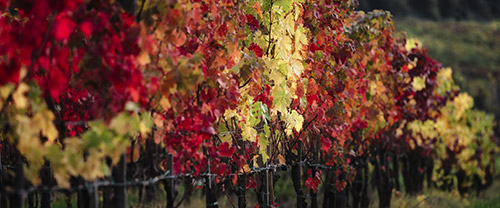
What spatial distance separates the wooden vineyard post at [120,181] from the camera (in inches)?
124

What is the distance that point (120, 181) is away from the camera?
315 centimetres

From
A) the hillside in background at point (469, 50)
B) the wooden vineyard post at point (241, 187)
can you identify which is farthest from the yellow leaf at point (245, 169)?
the hillside in background at point (469, 50)

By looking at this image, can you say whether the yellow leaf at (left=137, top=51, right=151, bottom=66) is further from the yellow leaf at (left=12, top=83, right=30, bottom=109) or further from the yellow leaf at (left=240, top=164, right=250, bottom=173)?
the yellow leaf at (left=240, top=164, right=250, bottom=173)

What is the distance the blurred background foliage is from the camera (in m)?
48.6

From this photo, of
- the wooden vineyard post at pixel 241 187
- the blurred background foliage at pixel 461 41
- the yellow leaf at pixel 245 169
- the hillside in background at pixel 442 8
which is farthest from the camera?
the hillside in background at pixel 442 8

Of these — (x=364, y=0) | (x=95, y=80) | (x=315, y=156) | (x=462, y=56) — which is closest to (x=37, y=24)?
(x=95, y=80)

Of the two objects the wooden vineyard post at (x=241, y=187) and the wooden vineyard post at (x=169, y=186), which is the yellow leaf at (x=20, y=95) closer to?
the wooden vineyard post at (x=169, y=186)

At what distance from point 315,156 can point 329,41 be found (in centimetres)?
147

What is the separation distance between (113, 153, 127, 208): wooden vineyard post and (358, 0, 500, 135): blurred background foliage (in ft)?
135

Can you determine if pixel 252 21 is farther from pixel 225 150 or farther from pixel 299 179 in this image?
pixel 299 179

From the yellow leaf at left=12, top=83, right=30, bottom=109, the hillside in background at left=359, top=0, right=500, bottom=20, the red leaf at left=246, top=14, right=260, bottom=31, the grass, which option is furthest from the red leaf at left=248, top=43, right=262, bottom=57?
the hillside in background at left=359, top=0, right=500, bottom=20

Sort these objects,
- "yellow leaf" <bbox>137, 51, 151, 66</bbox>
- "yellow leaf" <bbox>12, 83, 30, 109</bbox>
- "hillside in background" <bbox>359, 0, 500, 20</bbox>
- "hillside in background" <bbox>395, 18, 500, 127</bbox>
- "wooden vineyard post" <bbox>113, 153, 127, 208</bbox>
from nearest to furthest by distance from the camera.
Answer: "yellow leaf" <bbox>12, 83, 30, 109</bbox>
"yellow leaf" <bbox>137, 51, 151, 66</bbox>
"wooden vineyard post" <bbox>113, 153, 127, 208</bbox>
"hillside in background" <bbox>395, 18, 500, 127</bbox>
"hillside in background" <bbox>359, 0, 500, 20</bbox>

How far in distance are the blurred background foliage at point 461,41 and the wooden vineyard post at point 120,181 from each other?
41.1 metres

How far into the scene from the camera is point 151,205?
9.38 metres
